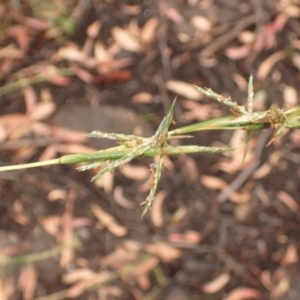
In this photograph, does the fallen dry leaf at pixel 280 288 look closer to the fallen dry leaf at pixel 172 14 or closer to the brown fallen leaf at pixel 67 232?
the brown fallen leaf at pixel 67 232

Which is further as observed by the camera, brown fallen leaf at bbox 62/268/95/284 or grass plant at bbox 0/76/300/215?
brown fallen leaf at bbox 62/268/95/284

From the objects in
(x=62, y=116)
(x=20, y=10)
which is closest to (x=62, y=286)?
(x=62, y=116)

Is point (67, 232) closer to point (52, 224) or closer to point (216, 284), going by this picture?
point (52, 224)

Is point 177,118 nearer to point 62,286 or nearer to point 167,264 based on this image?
point 167,264

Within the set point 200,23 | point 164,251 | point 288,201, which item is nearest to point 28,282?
point 164,251

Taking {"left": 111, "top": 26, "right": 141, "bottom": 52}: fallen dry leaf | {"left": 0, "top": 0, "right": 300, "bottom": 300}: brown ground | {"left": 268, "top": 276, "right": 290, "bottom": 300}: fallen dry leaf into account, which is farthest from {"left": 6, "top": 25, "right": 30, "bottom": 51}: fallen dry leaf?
{"left": 268, "top": 276, "right": 290, "bottom": 300}: fallen dry leaf

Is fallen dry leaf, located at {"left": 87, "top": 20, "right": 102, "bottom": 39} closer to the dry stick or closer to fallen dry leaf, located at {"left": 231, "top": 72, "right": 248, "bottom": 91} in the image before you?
fallen dry leaf, located at {"left": 231, "top": 72, "right": 248, "bottom": 91}
